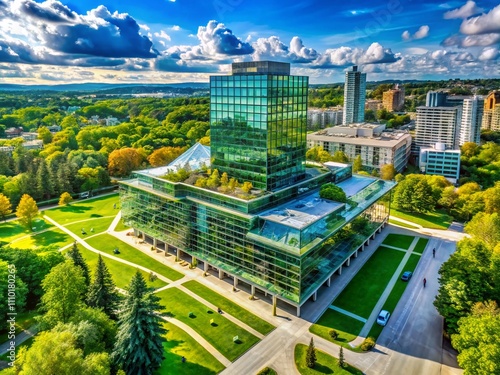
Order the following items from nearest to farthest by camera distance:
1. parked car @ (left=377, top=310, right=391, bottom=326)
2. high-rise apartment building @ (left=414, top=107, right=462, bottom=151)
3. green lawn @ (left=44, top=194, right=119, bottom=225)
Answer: parked car @ (left=377, top=310, right=391, bottom=326)
green lawn @ (left=44, top=194, right=119, bottom=225)
high-rise apartment building @ (left=414, top=107, right=462, bottom=151)

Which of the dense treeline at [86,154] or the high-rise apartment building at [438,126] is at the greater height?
the high-rise apartment building at [438,126]

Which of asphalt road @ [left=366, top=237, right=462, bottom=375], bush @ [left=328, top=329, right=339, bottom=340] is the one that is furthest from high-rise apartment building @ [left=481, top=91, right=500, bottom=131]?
bush @ [left=328, top=329, right=339, bottom=340]

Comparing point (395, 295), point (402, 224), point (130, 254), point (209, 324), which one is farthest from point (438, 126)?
point (209, 324)

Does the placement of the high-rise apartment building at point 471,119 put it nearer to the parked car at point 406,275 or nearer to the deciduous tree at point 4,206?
the parked car at point 406,275

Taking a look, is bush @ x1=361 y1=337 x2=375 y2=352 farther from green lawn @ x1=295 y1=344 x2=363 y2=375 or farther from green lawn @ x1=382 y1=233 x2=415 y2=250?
green lawn @ x1=382 y1=233 x2=415 y2=250

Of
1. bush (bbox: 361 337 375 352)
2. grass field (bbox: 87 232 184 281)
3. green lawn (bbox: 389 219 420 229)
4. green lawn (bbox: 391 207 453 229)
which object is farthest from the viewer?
green lawn (bbox: 391 207 453 229)

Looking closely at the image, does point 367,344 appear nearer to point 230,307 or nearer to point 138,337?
point 230,307

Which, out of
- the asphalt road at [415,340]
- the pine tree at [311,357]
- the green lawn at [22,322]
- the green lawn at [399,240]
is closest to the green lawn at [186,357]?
the pine tree at [311,357]
